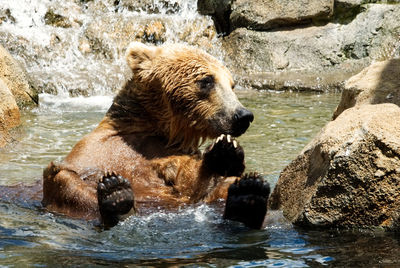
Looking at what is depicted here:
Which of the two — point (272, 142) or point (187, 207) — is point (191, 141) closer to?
point (187, 207)

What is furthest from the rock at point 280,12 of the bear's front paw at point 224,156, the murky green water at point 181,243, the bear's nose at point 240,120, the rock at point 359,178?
the rock at point 359,178

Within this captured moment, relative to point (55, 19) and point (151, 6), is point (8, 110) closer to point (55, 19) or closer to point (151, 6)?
point (55, 19)

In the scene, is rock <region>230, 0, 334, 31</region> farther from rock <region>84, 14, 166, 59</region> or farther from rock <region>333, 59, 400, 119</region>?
Result: rock <region>333, 59, 400, 119</region>

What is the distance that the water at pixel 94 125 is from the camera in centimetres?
392

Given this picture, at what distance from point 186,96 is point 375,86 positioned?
164 cm

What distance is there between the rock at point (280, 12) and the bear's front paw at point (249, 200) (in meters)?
12.1

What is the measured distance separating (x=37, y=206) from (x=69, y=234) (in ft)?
3.17

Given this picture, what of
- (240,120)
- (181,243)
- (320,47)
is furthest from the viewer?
(320,47)

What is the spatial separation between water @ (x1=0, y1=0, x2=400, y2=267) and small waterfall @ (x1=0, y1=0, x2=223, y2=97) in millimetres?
26

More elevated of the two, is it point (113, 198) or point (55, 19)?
point (55, 19)

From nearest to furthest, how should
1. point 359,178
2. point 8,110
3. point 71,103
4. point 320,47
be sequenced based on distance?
point 359,178, point 8,110, point 71,103, point 320,47

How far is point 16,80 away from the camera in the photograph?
11344mm

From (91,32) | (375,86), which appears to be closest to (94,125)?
(375,86)

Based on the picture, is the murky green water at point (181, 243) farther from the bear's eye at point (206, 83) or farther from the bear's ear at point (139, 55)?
the bear's ear at point (139, 55)
